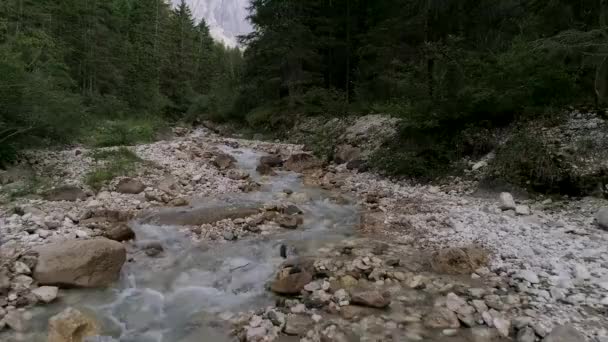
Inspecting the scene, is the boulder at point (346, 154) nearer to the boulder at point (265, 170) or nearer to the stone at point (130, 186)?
the boulder at point (265, 170)

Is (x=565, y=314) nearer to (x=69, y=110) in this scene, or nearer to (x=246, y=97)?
(x=69, y=110)

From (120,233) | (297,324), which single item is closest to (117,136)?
(120,233)

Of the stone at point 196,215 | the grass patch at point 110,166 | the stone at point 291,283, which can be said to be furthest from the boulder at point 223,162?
the stone at point 291,283

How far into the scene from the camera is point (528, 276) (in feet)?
16.6

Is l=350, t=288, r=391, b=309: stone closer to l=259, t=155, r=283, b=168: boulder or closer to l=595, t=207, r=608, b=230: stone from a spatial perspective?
l=595, t=207, r=608, b=230: stone

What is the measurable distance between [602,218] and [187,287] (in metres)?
6.70

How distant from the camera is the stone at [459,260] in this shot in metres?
5.50

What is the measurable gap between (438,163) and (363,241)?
461 centimetres

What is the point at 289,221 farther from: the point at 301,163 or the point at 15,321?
the point at 301,163

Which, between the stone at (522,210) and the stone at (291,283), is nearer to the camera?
the stone at (291,283)

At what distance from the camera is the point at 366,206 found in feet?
30.0

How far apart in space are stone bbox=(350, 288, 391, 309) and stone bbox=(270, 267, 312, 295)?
71 centimetres

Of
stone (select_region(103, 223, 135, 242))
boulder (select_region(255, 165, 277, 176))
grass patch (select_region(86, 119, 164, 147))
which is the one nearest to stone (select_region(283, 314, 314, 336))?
stone (select_region(103, 223, 135, 242))

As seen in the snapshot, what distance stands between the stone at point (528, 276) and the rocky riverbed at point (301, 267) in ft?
0.05
